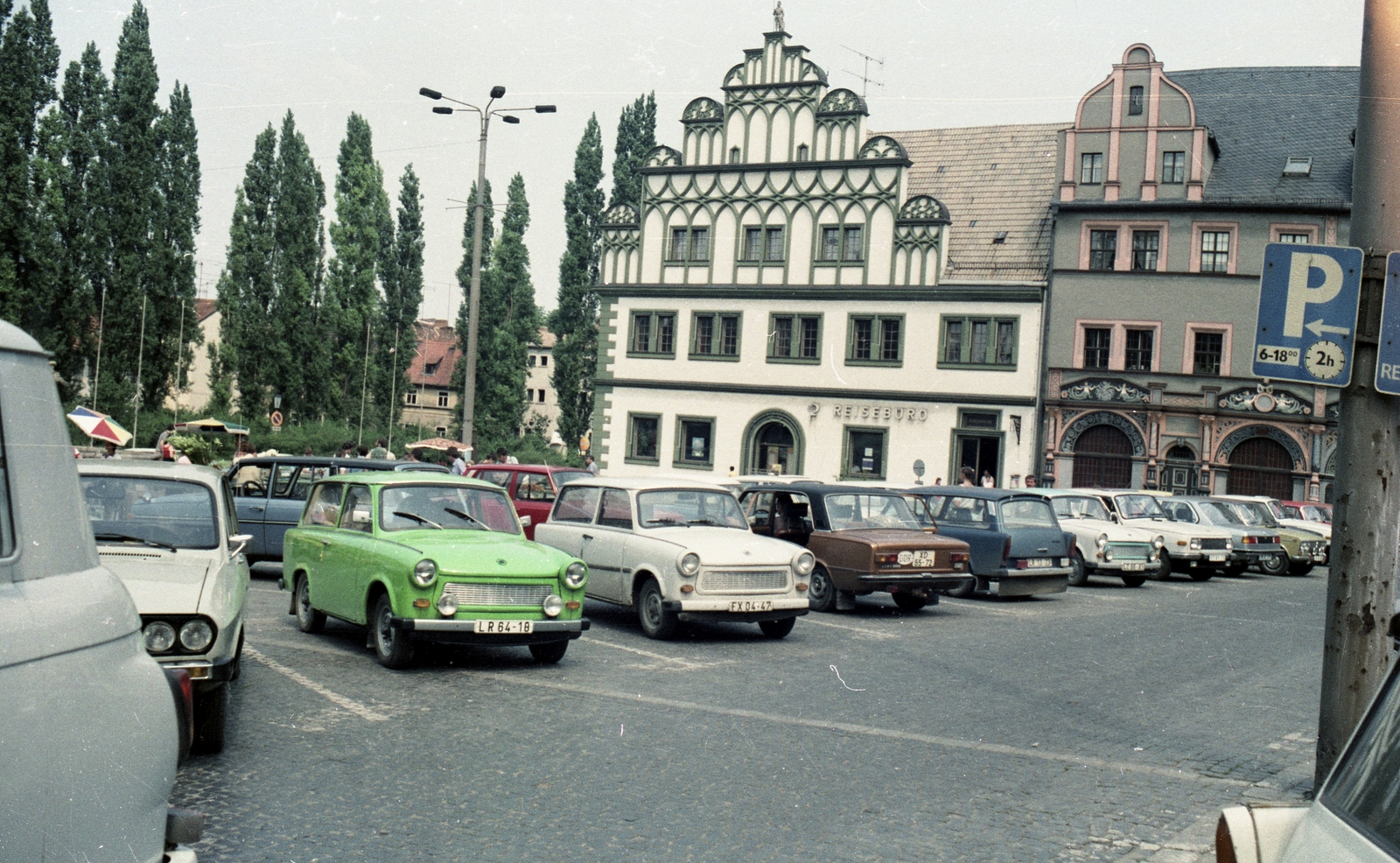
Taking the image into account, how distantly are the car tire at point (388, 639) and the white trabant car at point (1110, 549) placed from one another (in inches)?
579

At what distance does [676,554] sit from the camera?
13781 mm

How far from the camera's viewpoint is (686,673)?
38.1ft

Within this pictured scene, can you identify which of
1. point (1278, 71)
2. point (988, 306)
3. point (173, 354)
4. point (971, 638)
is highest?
point (1278, 71)

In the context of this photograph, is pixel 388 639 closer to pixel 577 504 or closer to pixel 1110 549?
pixel 577 504

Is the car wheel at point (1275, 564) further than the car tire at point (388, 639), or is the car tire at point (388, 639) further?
the car wheel at point (1275, 564)

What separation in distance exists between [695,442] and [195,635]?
135 feet

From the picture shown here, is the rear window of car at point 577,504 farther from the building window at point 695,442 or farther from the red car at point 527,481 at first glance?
the building window at point 695,442

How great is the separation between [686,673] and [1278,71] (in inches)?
1764

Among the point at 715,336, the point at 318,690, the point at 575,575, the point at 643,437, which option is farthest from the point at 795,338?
the point at 318,690

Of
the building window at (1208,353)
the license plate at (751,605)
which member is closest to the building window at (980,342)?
the building window at (1208,353)

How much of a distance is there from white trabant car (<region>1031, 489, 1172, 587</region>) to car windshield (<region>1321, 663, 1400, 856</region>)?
21158mm

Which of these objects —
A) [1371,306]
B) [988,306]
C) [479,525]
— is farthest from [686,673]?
[988,306]

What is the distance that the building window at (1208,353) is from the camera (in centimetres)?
4141

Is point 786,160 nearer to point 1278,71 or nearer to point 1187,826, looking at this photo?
point 1278,71
